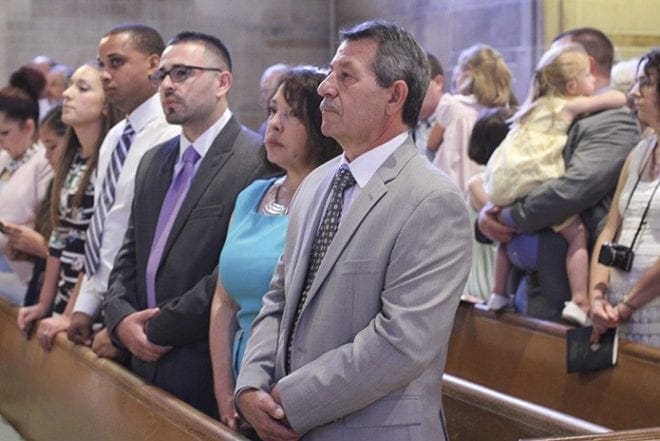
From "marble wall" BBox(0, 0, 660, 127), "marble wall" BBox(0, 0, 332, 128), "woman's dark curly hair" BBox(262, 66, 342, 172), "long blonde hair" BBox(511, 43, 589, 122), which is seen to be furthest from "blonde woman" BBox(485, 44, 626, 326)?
"marble wall" BBox(0, 0, 332, 128)

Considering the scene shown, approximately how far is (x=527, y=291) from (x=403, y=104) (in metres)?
2.61

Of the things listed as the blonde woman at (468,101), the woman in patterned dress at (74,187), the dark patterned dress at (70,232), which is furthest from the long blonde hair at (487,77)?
the dark patterned dress at (70,232)

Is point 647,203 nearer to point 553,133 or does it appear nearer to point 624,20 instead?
point 553,133

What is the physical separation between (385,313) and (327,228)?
288mm

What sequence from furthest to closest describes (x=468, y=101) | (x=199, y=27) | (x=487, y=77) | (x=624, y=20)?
(x=199, y=27), (x=624, y=20), (x=468, y=101), (x=487, y=77)

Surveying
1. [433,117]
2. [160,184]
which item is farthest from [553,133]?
[433,117]

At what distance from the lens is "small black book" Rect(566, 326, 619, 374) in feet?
15.4

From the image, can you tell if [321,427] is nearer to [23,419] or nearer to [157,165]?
[157,165]

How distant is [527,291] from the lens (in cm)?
562

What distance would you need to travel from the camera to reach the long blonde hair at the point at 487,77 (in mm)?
7141

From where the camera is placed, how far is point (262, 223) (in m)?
3.87

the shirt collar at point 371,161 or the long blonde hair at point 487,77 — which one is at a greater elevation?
the shirt collar at point 371,161

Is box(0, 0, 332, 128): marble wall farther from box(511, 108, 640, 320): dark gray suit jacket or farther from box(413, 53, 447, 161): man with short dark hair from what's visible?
box(511, 108, 640, 320): dark gray suit jacket

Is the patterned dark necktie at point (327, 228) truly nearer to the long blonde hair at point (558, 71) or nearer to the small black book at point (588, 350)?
the small black book at point (588, 350)
